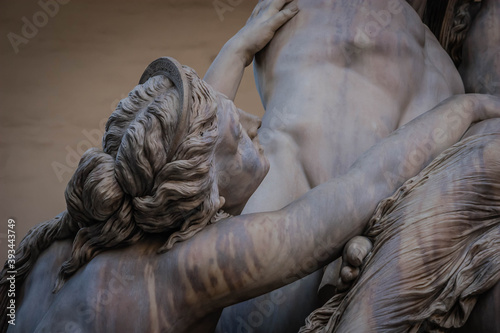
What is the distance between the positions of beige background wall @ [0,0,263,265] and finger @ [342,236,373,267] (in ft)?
9.96

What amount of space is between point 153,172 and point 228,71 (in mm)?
772

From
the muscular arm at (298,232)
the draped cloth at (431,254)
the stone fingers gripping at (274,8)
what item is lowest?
the draped cloth at (431,254)

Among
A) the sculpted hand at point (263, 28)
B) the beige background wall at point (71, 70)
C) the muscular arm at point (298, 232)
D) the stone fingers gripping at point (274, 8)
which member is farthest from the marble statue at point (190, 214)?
the beige background wall at point (71, 70)

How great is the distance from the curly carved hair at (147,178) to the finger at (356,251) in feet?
1.03

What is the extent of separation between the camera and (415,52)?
2.94 metres

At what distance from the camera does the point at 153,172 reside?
2170 mm

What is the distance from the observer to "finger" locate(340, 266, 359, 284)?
228 centimetres

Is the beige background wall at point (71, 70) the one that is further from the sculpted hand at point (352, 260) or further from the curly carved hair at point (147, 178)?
the sculpted hand at point (352, 260)

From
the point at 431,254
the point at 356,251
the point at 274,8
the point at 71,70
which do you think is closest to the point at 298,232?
the point at 356,251

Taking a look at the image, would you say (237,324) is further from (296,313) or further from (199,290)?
(199,290)

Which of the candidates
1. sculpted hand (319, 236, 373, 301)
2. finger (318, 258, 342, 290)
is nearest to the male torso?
finger (318, 258, 342, 290)

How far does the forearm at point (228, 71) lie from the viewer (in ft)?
9.34

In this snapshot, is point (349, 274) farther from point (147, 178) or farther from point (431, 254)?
point (147, 178)

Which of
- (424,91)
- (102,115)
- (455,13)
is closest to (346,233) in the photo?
(424,91)
